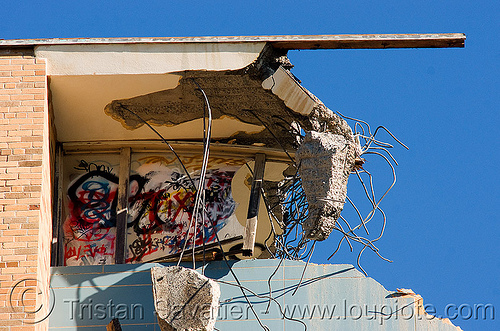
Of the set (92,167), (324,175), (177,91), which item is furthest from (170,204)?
(324,175)

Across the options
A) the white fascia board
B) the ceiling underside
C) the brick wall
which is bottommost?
the brick wall

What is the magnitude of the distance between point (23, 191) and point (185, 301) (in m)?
2.25

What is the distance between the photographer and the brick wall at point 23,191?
8.38m

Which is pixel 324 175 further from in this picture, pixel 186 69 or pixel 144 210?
pixel 144 210

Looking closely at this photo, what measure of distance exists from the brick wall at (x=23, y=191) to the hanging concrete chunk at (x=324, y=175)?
300 cm

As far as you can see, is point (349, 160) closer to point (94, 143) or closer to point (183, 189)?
point (183, 189)

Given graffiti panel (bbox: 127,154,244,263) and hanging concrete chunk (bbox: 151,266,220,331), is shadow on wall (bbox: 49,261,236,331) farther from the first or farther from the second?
hanging concrete chunk (bbox: 151,266,220,331)

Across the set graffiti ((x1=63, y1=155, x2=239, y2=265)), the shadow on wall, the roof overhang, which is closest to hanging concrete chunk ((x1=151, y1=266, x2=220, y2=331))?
the shadow on wall

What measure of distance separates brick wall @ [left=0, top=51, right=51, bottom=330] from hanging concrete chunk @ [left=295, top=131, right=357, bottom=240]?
3.00 meters

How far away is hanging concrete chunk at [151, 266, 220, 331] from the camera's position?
818cm

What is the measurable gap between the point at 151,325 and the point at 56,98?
120 inches

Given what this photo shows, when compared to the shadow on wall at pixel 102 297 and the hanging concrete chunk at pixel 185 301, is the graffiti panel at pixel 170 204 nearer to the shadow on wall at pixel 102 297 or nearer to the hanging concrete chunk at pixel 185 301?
the shadow on wall at pixel 102 297

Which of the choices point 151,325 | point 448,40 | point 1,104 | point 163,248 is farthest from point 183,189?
point 448,40

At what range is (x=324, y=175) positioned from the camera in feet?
29.6
